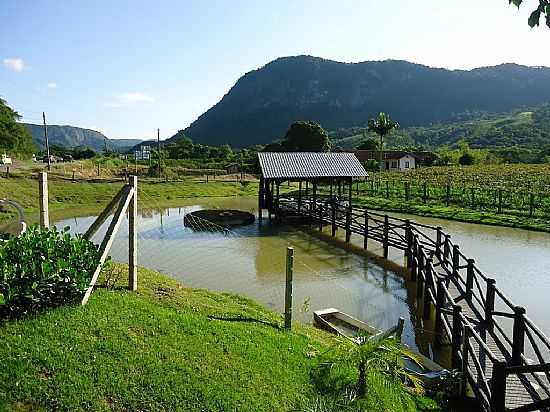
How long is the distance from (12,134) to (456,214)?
1429 inches

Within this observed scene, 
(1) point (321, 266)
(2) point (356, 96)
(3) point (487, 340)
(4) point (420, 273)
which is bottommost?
(1) point (321, 266)

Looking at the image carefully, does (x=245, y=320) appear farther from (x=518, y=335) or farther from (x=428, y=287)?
(x=428, y=287)

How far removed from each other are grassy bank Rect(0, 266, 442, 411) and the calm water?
7.80ft

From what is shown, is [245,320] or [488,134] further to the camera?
[488,134]

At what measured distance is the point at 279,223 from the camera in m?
22.1

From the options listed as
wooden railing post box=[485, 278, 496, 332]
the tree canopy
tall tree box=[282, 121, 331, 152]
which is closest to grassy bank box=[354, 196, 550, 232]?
wooden railing post box=[485, 278, 496, 332]

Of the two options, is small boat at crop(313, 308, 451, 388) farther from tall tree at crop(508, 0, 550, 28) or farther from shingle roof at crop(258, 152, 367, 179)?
shingle roof at crop(258, 152, 367, 179)

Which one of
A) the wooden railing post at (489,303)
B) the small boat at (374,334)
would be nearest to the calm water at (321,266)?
the small boat at (374,334)

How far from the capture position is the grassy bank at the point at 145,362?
399 cm

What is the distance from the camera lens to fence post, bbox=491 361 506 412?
14.6ft

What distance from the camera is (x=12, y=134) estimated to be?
125 feet

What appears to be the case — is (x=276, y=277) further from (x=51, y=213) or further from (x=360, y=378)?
(x=51, y=213)

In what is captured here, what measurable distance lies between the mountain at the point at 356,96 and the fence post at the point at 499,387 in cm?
14849

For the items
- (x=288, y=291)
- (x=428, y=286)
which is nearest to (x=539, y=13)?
(x=288, y=291)
